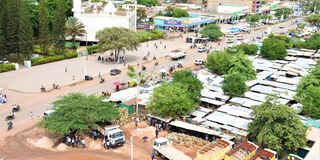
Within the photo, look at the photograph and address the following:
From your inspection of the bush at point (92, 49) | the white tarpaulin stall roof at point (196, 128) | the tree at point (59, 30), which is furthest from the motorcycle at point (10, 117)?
the bush at point (92, 49)

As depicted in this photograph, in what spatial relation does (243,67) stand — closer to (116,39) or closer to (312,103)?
(312,103)

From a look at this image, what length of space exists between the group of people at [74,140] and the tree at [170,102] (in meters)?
7.12

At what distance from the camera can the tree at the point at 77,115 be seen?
29.0 m

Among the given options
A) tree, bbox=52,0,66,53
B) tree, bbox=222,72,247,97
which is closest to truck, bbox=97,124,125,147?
tree, bbox=222,72,247,97

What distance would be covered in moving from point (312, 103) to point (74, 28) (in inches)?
1651

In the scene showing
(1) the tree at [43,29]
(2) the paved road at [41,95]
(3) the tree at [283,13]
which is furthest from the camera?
(3) the tree at [283,13]

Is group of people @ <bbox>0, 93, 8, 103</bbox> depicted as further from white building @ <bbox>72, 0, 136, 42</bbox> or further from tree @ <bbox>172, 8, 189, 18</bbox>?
tree @ <bbox>172, 8, 189, 18</bbox>

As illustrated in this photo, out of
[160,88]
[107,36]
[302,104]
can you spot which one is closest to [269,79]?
[302,104]

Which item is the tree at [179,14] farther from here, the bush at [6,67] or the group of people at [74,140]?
the group of people at [74,140]

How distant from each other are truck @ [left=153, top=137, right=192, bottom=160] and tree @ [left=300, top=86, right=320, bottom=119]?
13578mm

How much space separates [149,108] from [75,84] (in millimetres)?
14432

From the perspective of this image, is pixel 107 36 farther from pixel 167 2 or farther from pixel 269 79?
pixel 167 2

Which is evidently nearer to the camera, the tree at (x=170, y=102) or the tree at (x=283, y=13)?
the tree at (x=170, y=102)

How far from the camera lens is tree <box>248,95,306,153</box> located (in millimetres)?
27094
